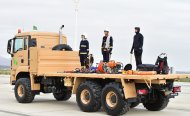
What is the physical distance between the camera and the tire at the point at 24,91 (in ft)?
52.3

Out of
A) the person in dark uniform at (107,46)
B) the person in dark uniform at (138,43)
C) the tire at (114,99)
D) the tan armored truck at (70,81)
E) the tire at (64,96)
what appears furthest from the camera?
the tire at (64,96)

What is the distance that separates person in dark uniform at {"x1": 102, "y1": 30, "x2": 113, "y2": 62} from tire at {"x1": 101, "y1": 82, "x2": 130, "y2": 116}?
125 inches

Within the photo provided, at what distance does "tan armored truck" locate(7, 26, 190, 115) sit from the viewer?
1243 centimetres

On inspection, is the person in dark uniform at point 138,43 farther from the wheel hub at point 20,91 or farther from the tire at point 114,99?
the wheel hub at point 20,91

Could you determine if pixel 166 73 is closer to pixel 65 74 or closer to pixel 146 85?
pixel 146 85

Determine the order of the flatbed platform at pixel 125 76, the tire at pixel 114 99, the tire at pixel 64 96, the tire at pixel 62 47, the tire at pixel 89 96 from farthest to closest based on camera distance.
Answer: the tire at pixel 64 96 < the tire at pixel 62 47 < the tire at pixel 89 96 < the tire at pixel 114 99 < the flatbed platform at pixel 125 76

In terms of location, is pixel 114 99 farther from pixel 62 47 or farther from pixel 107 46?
pixel 62 47

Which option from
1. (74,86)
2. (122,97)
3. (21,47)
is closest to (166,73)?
(122,97)

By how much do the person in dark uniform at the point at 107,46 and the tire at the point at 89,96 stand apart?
2520mm

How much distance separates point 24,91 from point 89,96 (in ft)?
11.5

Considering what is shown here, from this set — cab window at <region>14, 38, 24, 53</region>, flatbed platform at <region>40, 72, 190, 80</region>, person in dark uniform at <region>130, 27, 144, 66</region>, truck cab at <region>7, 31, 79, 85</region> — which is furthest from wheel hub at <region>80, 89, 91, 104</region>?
cab window at <region>14, 38, 24, 53</region>

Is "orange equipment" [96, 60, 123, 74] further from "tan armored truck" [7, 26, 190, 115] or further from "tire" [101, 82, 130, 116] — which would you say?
"tire" [101, 82, 130, 116]

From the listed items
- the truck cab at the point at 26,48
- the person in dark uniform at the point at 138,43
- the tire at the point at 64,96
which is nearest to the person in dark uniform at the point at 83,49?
the truck cab at the point at 26,48

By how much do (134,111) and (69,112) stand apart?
6.82 ft
